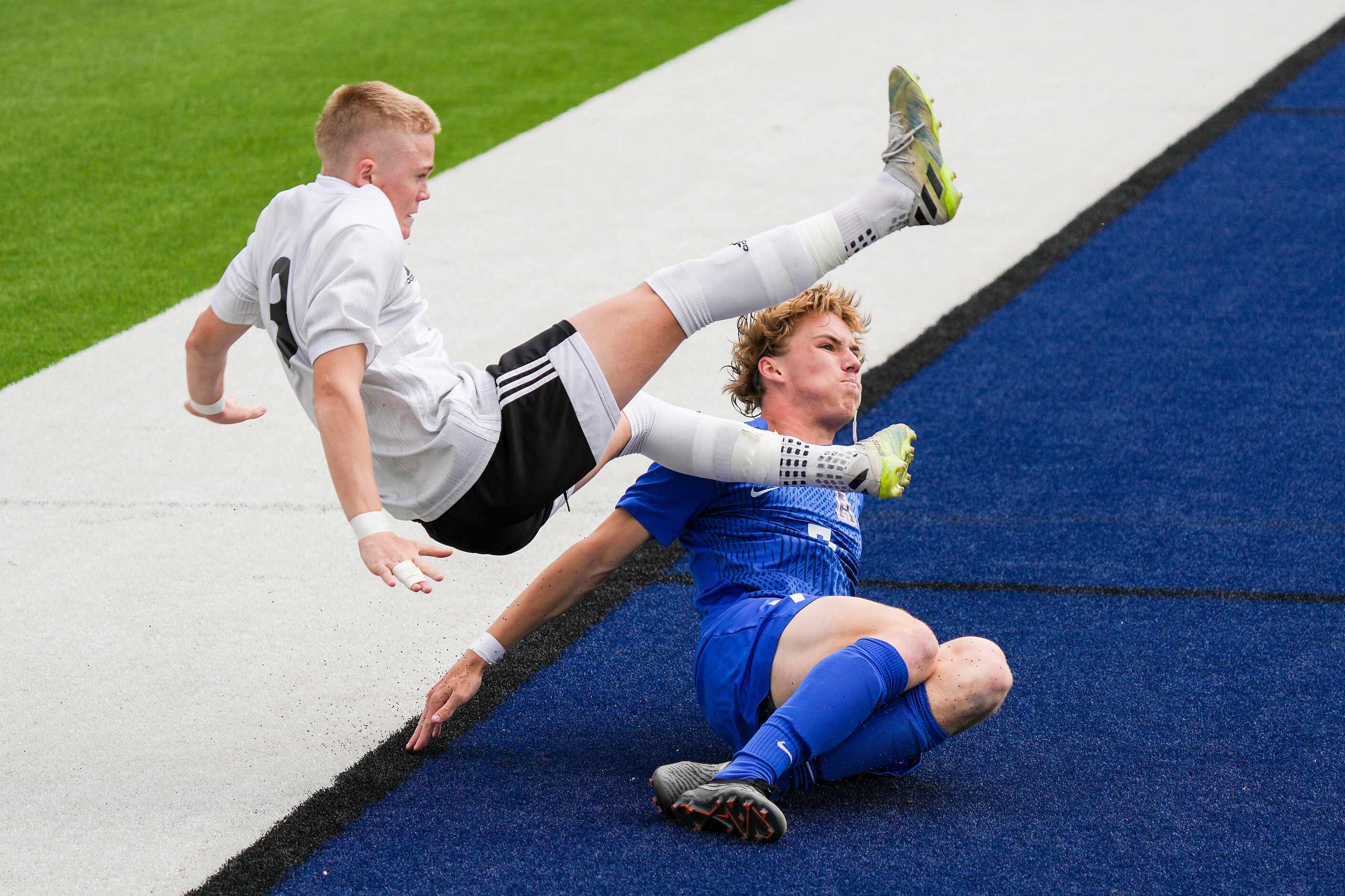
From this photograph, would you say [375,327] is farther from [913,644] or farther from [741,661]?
[913,644]

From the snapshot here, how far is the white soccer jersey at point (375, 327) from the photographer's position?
2.34 metres

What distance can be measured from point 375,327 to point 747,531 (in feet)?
2.36

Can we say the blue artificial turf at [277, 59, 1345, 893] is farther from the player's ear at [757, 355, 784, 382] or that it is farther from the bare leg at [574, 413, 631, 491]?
the player's ear at [757, 355, 784, 382]

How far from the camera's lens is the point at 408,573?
2113 millimetres

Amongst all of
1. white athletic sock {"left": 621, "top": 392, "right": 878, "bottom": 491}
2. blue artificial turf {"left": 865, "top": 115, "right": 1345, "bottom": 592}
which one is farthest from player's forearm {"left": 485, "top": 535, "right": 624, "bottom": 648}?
blue artificial turf {"left": 865, "top": 115, "right": 1345, "bottom": 592}

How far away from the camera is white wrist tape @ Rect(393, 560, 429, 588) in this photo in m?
2.10

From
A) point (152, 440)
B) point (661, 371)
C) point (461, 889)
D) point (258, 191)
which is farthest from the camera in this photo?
point (258, 191)

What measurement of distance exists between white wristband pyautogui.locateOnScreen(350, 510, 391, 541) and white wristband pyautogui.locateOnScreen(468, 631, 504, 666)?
1.83ft

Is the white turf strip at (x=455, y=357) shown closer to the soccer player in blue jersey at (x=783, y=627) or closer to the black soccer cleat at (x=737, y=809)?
the soccer player in blue jersey at (x=783, y=627)

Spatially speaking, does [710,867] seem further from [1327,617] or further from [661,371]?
[661,371]

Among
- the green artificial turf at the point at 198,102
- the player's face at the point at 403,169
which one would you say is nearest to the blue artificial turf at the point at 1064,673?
the player's face at the point at 403,169

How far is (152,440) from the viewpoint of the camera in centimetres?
416

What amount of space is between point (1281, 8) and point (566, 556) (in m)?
7.91

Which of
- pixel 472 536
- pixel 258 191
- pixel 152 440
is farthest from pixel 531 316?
pixel 472 536
